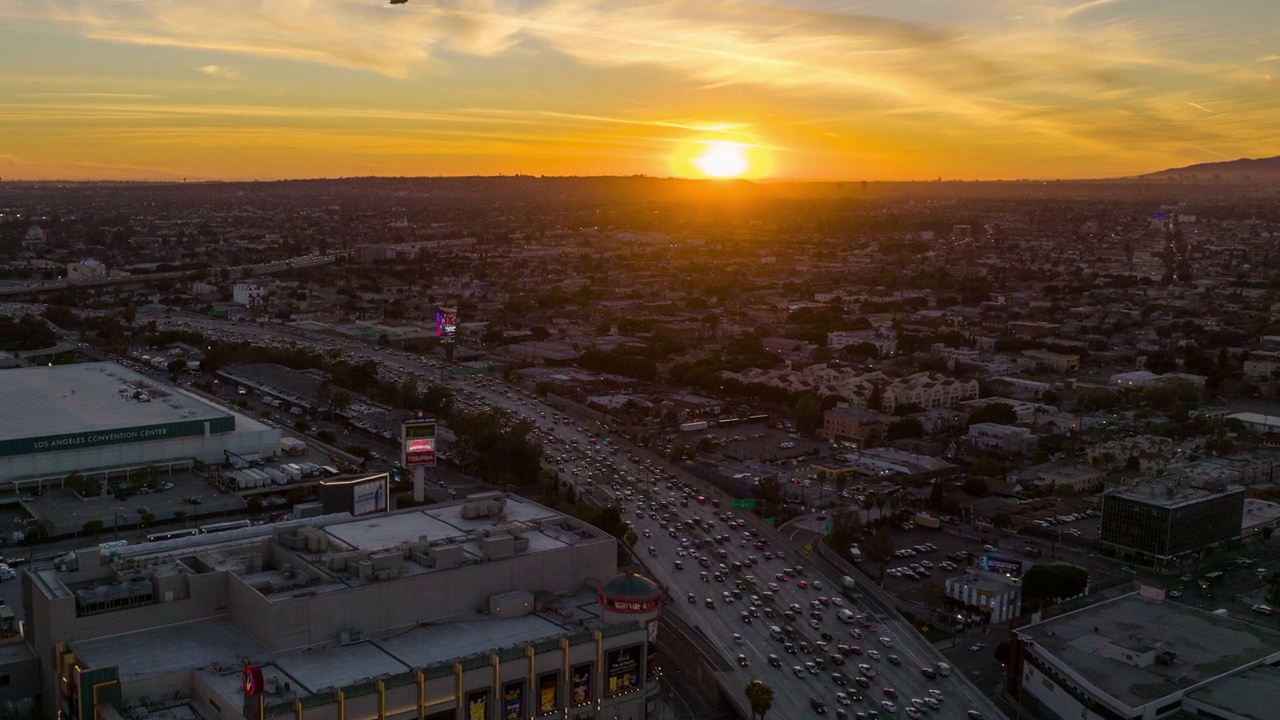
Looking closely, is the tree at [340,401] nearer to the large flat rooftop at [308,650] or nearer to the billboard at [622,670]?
the large flat rooftop at [308,650]

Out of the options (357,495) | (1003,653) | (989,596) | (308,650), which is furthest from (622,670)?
(989,596)

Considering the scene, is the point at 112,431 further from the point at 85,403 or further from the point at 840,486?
the point at 840,486

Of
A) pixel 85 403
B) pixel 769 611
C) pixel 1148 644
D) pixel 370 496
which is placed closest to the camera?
pixel 1148 644

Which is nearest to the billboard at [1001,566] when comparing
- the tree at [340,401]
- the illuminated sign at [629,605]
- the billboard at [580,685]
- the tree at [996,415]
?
the illuminated sign at [629,605]

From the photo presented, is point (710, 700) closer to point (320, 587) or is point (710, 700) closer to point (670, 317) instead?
point (320, 587)

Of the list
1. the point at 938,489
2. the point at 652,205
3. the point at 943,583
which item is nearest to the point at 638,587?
the point at 943,583

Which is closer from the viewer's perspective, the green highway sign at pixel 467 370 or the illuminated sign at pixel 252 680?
the illuminated sign at pixel 252 680

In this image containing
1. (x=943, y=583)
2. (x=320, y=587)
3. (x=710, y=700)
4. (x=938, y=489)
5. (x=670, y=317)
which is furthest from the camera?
(x=670, y=317)
